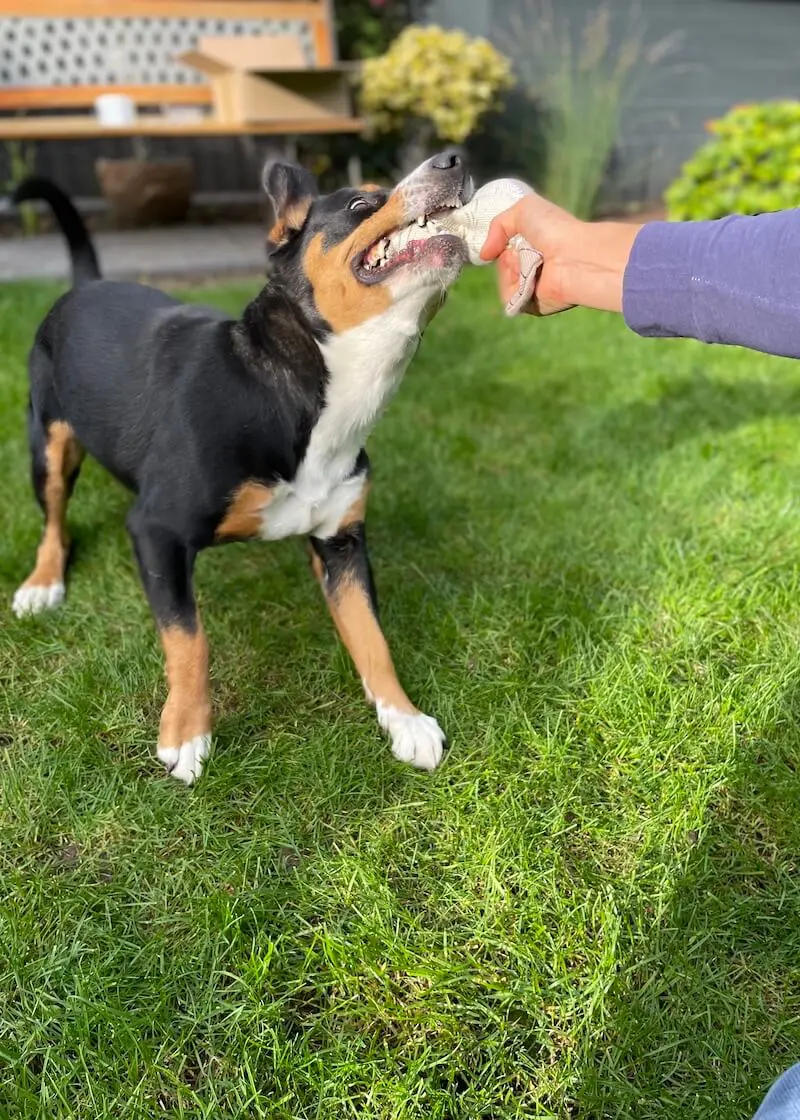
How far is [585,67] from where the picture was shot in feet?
23.6

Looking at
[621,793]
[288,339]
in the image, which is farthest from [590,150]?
[621,793]

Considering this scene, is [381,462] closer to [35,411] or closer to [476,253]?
[35,411]

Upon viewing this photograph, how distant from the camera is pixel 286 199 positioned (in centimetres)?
224

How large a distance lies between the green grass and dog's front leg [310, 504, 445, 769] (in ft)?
0.29

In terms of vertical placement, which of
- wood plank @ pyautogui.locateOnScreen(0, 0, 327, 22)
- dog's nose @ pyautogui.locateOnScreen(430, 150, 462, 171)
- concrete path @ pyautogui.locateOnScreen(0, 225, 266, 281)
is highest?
dog's nose @ pyautogui.locateOnScreen(430, 150, 462, 171)

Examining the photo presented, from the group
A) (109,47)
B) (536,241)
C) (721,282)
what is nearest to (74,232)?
(536,241)

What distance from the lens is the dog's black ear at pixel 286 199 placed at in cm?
225

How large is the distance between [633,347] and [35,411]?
3.34m

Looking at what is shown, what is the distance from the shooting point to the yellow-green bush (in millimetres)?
7051

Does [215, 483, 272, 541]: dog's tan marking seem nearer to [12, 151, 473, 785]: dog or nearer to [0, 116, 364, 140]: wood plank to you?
[12, 151, 473, 785]: dog

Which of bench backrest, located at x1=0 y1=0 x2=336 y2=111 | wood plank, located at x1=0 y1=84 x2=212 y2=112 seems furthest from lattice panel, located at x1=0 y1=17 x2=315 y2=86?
wood plank, located at x1=0 y1=84 x2=212 y2=112

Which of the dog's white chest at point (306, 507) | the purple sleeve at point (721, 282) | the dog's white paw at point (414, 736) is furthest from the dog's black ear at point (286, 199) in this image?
the dog's white paw at point (414, 736)

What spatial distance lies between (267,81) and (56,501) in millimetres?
4942

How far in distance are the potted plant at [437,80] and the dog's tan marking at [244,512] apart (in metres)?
6.01
